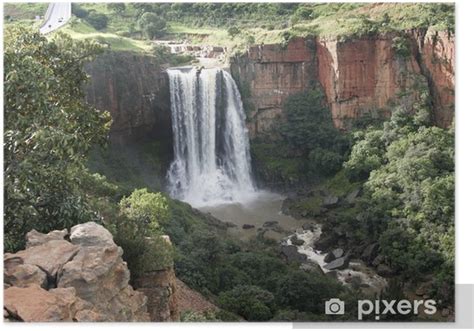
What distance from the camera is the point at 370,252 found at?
732cm

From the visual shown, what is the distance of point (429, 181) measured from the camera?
7.16m

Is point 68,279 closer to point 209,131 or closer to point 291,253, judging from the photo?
point 291,253

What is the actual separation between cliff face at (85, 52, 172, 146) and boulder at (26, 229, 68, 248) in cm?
231

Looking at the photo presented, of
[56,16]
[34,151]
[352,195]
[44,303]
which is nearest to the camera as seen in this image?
[44,303]

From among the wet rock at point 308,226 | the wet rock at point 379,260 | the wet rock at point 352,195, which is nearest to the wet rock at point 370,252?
the wet rock at point 379,260

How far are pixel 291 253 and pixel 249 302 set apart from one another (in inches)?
48.7

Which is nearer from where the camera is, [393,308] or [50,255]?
[50,255]

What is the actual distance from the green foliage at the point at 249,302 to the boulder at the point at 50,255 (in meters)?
1.71

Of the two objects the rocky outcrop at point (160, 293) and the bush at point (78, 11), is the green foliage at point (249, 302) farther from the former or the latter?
the bush at point (78, 11)

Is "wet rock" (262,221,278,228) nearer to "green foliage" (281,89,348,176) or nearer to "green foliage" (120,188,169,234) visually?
"green foliage" (120,188,169,234)

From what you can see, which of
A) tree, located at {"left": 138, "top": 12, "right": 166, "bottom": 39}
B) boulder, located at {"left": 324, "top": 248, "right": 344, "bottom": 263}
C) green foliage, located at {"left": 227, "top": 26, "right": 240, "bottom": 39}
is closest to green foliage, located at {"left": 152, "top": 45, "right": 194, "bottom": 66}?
tree, located at {"left": 138, "top": 12, "right": 166, "bottom": 39}

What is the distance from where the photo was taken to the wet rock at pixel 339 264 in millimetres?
6672

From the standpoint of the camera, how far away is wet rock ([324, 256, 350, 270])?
21.9 feet

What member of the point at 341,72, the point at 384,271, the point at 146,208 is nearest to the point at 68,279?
the point at 146,208
